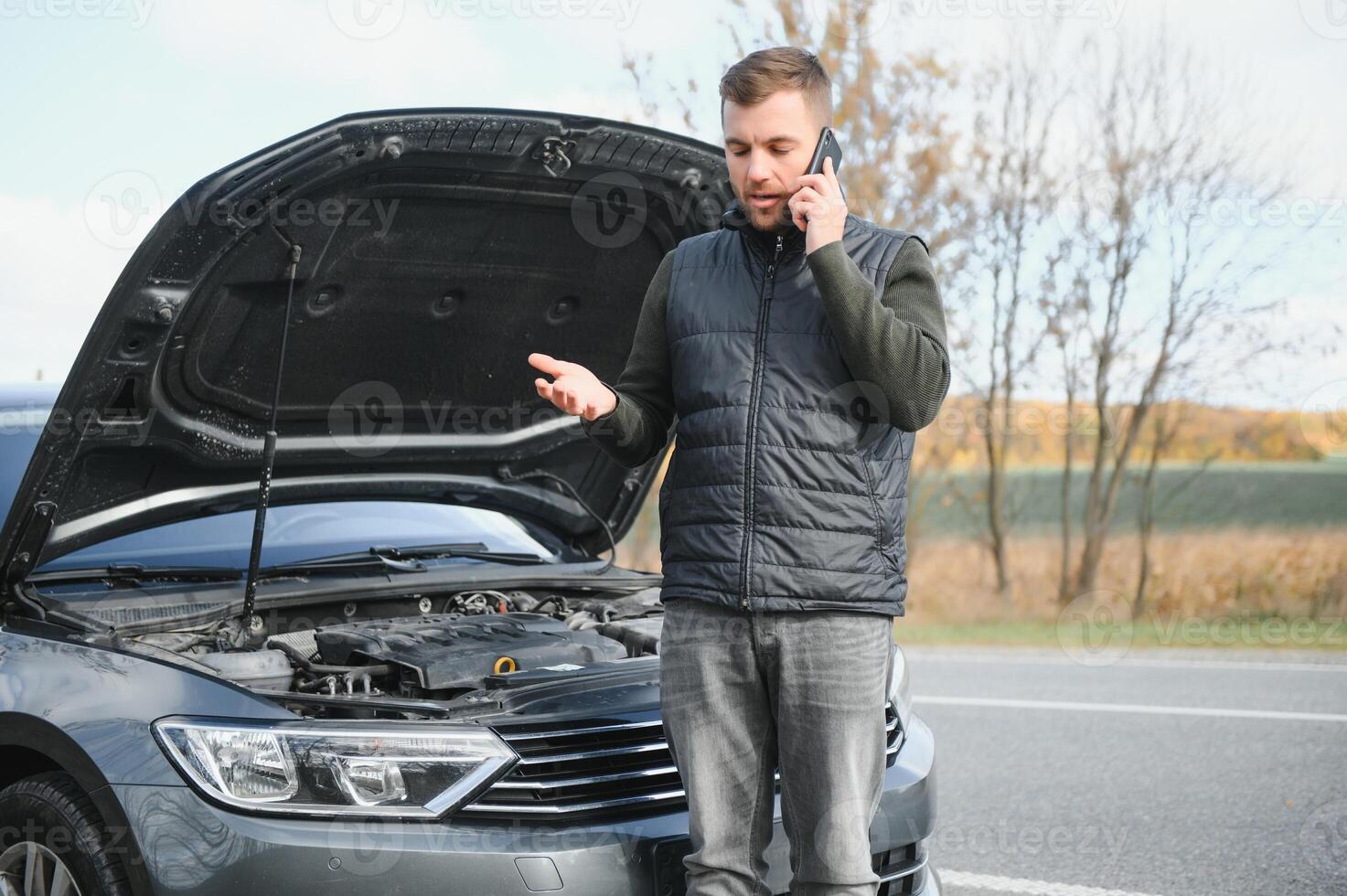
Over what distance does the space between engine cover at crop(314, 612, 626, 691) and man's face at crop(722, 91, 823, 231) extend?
4.21ft

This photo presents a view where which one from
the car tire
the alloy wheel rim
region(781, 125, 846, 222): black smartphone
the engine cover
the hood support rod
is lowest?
the alloy wheel rim

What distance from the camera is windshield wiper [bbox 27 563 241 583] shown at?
10.6ft

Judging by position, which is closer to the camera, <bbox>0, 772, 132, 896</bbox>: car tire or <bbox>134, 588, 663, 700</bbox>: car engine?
<bbox>0, 772, 132, 896</bbox>: car tire

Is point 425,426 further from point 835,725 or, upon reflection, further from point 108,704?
point 835,725

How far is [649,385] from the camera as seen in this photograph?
2.42 metres

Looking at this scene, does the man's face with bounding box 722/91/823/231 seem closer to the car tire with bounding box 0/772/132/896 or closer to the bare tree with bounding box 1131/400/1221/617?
the car tire with bounding box 0/772/132/896

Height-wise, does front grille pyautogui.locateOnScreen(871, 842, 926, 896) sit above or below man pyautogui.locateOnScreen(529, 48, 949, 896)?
below

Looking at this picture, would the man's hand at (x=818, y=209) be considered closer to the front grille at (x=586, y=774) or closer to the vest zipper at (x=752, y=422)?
the vest zipper at (x=752, y=422)

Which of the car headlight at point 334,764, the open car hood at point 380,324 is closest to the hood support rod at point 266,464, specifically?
the open car hood at point 380,324

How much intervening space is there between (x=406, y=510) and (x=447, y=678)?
1384 millimetres

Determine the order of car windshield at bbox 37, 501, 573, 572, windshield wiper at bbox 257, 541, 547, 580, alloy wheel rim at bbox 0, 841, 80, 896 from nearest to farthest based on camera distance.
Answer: alloy wheel rim at bbox 0, 841, 80, 896, car windshield at bbox 37, 501, 573, 572, windshield wiper at bbox 257, 541, 547, 580

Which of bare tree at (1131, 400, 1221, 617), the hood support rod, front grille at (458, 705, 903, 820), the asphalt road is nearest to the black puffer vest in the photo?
front grille at (458, 705, 903, 820)

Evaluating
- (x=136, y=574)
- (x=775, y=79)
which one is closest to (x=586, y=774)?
(x=775, y=79)

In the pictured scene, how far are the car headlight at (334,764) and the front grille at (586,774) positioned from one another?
5cm
